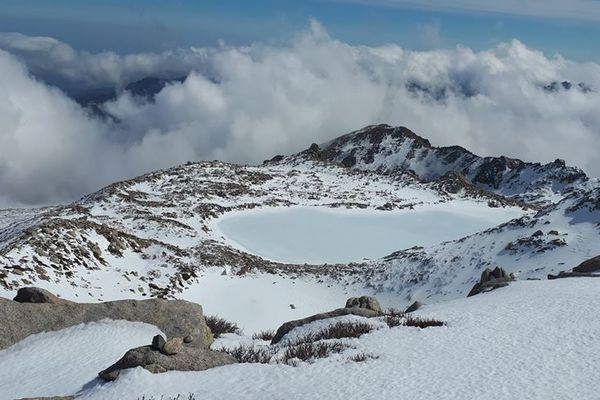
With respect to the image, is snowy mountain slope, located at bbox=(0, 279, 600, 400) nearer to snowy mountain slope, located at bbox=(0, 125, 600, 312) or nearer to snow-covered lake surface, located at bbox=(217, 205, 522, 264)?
snowy mountain slope, located at bbox=(0, 125, 600, 312)

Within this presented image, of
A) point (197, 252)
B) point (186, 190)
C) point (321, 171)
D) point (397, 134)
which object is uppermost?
point (397, 134)

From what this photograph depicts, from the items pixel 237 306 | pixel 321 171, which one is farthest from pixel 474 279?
pixel 321 171

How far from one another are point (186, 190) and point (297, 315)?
46.6 m

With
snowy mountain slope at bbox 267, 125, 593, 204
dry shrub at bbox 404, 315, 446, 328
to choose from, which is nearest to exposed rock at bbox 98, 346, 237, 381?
dry shrub at bbox 404, 315, 446, 328

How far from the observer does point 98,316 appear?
44.0 feet

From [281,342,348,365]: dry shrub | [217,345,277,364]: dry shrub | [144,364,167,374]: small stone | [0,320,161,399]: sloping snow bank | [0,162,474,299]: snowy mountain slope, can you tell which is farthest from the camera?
[0,162,474,299]: snowy mountain slope

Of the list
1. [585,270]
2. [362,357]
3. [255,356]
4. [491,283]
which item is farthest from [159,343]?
[585,270]

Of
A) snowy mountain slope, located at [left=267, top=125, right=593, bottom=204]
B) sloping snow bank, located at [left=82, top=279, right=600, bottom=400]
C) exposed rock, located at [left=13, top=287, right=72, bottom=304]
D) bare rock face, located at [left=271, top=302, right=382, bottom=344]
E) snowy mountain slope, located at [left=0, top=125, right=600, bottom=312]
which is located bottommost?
sloping snow bank, located at [left=82, top=279, right=600, bottom=400]

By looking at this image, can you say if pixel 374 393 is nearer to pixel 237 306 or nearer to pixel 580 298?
pixel 580 298

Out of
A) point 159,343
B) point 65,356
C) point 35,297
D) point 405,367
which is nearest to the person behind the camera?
point 405,367

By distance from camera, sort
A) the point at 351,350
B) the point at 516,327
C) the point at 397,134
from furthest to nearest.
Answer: the point at 397,134 → the point at 516,327 → the point at 351,350

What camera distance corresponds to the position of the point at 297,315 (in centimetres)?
3025

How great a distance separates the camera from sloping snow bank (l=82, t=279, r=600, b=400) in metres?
8.02

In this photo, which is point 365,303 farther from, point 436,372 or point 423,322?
point 436,372
